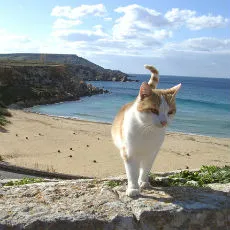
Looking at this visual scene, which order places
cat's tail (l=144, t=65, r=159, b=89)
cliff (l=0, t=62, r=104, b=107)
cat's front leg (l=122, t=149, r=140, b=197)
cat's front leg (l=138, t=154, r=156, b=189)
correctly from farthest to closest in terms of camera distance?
cliff (l=0, t=62, r=104, b=107), cat's tail (l=144, t=65, r=159, b=89), cat's front leg (l=138, t=154, r=156, b=189), cat's front leg (l=122, t=149, r=140, b=197)

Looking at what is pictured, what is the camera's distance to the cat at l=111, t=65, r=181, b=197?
13.7 ft

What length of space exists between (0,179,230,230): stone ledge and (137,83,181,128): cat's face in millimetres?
806

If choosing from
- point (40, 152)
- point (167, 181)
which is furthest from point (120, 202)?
point (40, 152)

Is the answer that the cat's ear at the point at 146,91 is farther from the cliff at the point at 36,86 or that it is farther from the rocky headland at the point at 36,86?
the cliff at the point at 36,86

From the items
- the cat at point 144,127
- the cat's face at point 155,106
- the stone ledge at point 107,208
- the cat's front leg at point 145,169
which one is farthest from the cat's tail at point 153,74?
the stone ledge at point 107,208

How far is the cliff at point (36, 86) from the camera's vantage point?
59.9 metres

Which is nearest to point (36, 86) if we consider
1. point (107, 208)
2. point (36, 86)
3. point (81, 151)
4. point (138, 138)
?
point (36, 86)

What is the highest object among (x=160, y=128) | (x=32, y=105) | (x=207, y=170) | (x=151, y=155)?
(x=160, y=128)

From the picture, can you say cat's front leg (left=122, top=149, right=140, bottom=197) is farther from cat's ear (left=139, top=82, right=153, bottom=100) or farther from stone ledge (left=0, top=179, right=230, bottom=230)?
cat's ear (left=139, top=82, right=153, bottom=100)

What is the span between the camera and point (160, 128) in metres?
4.27

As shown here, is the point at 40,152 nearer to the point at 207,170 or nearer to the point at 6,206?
the point at 207,170

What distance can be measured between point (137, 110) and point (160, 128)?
0.31m

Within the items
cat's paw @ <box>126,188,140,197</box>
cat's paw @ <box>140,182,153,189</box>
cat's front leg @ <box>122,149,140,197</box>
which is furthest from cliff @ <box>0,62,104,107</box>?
cat's paw @ <box>126,188,140,197</box>

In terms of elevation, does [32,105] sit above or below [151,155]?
below
